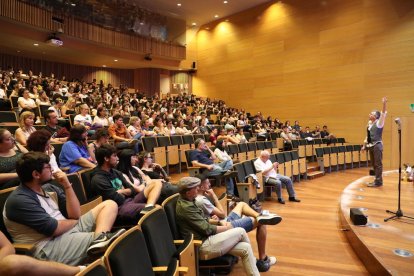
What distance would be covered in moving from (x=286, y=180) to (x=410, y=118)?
4006 millimetres

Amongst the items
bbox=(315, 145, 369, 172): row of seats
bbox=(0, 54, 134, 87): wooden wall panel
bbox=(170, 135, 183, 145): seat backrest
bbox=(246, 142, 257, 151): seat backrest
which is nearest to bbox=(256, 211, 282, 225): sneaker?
bbox=(170, 135, 183, 145): seat backrest

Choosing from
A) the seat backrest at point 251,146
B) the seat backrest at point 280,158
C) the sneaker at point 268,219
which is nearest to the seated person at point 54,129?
the sneaker at point 268,219

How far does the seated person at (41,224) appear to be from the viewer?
1.10m

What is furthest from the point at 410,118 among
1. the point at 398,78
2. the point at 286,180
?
the point at 286,180

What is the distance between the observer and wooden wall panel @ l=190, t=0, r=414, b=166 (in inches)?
246

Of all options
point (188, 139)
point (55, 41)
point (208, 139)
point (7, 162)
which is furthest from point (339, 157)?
point (55, 41)

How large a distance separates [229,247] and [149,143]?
8.03 ft

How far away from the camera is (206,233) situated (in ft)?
5.03

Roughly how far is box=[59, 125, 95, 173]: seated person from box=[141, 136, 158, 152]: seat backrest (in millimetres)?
1571

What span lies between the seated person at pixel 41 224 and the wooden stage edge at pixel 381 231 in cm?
143

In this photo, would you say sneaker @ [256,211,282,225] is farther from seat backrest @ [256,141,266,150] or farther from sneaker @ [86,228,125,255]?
seat backrest @ [256,141,266,150]

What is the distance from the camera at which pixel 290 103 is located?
798 cm

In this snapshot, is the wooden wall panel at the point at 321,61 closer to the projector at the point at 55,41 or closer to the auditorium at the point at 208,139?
the auditorium at the point at 208,139

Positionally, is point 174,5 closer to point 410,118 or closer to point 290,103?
point 290,103
